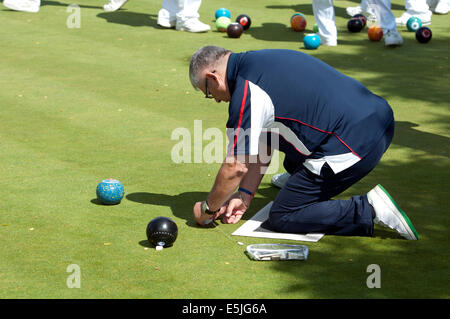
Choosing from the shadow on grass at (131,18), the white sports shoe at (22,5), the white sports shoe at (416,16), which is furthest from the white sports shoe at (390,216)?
the white sports shoe at (22,5)

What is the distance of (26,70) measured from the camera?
11.2m

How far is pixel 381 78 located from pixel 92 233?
649cm

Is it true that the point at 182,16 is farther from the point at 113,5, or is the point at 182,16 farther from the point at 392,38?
the point at 392,38

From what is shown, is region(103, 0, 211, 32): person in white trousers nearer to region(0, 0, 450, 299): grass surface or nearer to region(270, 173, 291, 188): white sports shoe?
region(0, 0, 450, 299): grass surface

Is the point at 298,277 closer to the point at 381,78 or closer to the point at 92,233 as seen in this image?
the point at 92,233

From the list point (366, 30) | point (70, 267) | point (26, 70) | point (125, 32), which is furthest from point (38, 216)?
point (366, 30)

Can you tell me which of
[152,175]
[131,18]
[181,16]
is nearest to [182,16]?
[181,16]

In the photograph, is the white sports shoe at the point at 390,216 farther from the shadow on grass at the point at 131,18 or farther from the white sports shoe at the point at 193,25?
the shadow on grass at the point at 131,18

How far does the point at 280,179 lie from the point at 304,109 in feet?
4.93

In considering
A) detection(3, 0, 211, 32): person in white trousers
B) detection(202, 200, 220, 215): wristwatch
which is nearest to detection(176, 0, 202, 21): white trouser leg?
detection(3, 0, 211, 32): person in white trousers

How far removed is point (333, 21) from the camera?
12891 millimetres

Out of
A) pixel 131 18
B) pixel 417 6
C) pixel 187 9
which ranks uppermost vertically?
pixel 417 6

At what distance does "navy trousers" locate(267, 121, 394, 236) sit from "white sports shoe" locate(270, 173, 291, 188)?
41.4 inches

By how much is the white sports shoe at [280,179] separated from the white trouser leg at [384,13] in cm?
722
